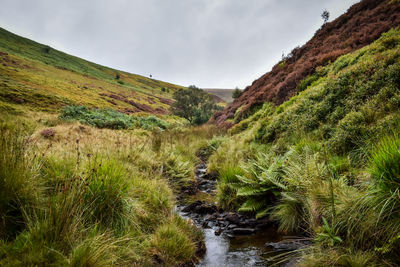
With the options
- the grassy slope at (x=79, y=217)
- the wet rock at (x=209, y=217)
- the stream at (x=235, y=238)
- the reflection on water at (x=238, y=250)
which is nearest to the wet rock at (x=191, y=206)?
the stream at (x=235, y=238)

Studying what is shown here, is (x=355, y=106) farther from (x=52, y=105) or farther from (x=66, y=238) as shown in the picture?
(x=52, y=105)

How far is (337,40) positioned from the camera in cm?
1209

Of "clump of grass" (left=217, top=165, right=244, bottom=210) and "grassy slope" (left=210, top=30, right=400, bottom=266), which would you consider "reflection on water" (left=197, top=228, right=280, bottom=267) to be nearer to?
"grassy slope" (left=210, top=30, right=400, bottom=266)

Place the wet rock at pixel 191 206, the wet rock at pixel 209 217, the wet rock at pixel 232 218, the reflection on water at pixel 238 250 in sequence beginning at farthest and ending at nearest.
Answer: the wet rock at pixel 191 206 < the wet rock at pixel 209 217 < the wet rock at pixel 232 218 < the reflection on water at pixel 238 250

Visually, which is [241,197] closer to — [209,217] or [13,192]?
[209,217]

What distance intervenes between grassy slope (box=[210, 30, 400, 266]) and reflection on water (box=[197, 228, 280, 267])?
0.49 meters

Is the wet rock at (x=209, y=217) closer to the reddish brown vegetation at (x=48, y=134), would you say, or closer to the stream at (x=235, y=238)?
the stream at (x=235, y=238)

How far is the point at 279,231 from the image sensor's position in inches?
140

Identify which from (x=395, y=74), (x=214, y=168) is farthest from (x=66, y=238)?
(x=395, y=74)

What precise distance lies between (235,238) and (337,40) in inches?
534

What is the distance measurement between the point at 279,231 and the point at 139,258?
242 centimetres

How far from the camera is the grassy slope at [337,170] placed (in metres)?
2.08

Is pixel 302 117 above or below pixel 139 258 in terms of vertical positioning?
above

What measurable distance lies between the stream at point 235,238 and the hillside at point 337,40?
27.3 ft
